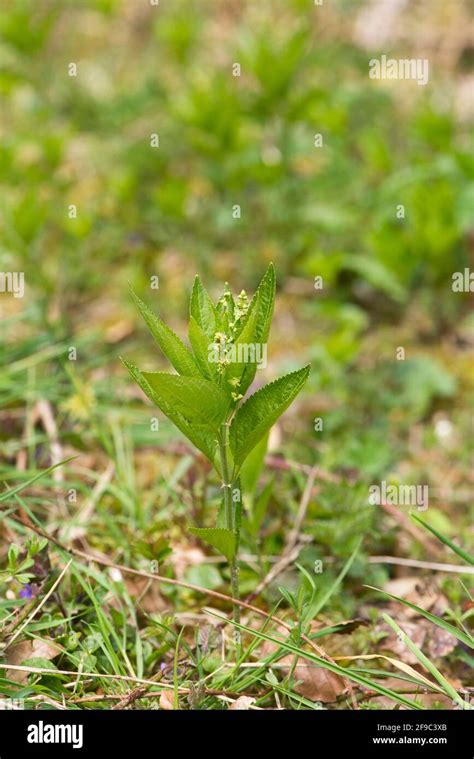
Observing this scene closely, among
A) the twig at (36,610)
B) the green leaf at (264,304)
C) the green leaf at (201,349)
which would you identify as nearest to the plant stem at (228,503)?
the green leaf at (201,349)

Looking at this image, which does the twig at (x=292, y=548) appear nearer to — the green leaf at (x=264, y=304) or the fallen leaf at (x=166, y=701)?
the fallen leaf at (x=166, y=701)

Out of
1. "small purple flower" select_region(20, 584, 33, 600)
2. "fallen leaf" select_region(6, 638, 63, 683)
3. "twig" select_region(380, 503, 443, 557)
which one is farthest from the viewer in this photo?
"twig" select_region(380, 503, 443, 557)

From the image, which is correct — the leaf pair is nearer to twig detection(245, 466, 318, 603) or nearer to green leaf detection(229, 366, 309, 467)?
green leaf detection(229, 366, 309, 467)

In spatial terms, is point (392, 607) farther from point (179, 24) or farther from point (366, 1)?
point (366, 1)

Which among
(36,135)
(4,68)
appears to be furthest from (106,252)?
(4,68)

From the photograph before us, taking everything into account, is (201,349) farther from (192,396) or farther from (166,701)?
(166,701)

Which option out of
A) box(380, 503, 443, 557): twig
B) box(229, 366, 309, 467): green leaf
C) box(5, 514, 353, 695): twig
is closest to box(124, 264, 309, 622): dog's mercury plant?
box(229, 366, 309, 467): green leaf
